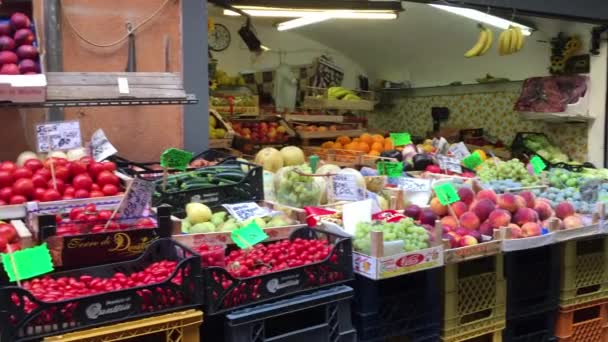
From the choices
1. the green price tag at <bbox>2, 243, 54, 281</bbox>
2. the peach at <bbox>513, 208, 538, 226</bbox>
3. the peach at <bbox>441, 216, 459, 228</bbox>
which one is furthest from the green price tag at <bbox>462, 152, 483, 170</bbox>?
the green price tag at <bbox>2, 243, 54, 281</bbox>

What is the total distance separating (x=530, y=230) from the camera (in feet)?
10.2

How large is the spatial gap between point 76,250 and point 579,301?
2717mm

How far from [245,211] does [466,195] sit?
4.40 ft

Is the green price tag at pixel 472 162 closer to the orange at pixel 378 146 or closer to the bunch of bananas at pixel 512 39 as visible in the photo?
the orange at pixel 378 146

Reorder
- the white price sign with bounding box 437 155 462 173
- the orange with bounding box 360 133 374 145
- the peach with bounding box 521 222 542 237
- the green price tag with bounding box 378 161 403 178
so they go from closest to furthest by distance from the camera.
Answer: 1. the peach with bounding box 521 222 542 237
2. the green price tag with bounding box 378 161 403 178
3. the white price sign with bounding box 437 155 462 173
4. the orange with bounding box 360 133 374 145

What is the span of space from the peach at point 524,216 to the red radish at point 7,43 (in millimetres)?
2869

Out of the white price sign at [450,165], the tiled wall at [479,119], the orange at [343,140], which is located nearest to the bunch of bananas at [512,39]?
the tiled wall at [479,119]

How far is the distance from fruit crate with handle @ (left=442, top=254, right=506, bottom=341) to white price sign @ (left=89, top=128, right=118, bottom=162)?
205cm

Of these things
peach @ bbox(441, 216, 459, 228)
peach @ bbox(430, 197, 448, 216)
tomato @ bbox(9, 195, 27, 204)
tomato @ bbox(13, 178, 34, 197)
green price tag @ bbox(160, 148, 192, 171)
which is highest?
green price tag @ bbox(160, 148, 192, 171)

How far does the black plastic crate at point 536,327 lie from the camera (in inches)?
126

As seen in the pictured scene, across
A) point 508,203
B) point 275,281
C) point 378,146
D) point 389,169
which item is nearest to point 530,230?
point 508,203

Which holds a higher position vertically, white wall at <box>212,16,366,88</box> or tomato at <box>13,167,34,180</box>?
white wall at <box>212,16,366,88</box>

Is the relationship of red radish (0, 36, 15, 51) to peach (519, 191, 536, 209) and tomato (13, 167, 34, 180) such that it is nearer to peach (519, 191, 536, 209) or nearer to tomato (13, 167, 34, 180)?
tomato (13, 167, 34, 180)

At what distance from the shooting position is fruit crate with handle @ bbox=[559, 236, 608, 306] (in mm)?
3291
